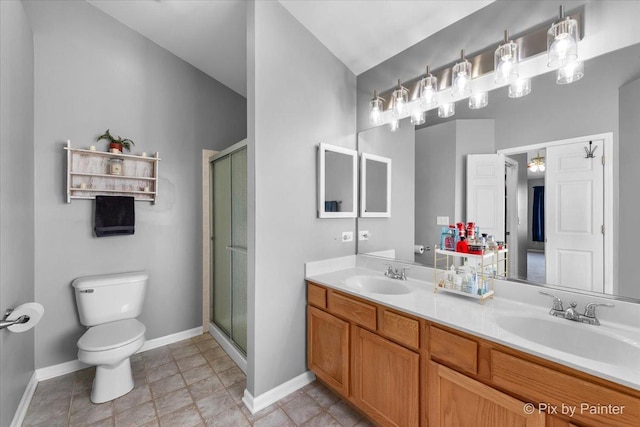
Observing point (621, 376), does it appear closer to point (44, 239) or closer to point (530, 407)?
point (530, 407)

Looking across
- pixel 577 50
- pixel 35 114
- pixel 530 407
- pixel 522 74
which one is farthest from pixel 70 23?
pixel 530 407

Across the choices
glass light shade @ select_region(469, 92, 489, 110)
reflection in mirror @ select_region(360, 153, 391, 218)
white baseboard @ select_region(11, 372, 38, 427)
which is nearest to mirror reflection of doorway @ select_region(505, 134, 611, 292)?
glass light shade @ select_region(469, 92, 489, 110)

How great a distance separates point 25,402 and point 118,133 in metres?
2.06

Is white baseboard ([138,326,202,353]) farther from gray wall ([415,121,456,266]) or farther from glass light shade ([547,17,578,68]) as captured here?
glass light shade ([547,17,578,68])

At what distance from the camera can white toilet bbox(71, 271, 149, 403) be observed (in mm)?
1787

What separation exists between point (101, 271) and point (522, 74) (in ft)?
10.9

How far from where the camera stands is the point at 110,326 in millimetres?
2055

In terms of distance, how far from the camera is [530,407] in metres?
0.96

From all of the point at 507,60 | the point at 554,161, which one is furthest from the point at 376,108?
the point at 554,161

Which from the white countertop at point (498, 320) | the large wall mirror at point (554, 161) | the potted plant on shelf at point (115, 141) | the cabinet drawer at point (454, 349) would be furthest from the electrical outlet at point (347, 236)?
the potted plant on shelf at point (115, 141)

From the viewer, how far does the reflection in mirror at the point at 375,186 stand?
2.27 meters

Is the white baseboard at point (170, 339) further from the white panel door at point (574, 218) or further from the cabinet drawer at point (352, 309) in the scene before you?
the white panel door at point (574, 218)

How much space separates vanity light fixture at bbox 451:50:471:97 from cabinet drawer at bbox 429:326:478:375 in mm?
1409

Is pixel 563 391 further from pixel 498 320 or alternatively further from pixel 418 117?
pixel 418 117
